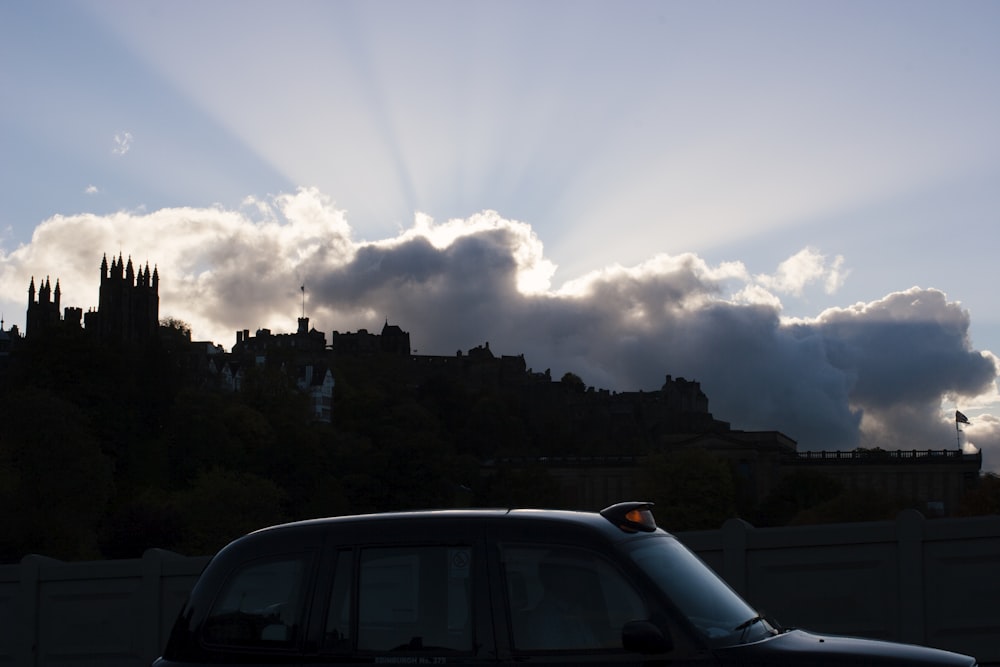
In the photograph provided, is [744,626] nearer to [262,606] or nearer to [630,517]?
[630,517]

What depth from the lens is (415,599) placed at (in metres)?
6.92

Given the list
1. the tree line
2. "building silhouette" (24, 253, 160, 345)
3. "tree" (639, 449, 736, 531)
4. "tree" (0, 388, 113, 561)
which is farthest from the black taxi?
"building silhouette" (24, 253, 160, 345)

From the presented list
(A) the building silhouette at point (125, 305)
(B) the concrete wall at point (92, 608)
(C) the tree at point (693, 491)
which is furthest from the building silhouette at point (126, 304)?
(B) the concrete wall at point (92, 608)

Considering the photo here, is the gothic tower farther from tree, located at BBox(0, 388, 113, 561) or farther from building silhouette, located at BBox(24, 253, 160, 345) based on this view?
tree, located at BBox(0, 388, 113, 561)

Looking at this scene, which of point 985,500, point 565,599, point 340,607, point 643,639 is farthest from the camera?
point 985,500

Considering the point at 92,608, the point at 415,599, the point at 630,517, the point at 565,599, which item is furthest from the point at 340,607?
the point at 92,608

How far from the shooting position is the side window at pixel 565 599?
259 inches

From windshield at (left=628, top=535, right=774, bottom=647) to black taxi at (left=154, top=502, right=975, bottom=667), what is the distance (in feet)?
0.03

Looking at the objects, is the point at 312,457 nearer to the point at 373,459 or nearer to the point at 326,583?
the point at 373,459

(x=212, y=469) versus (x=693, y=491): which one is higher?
(x=212, y=469)

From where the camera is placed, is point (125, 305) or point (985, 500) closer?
point (985, 500)

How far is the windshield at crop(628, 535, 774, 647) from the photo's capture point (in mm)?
6543

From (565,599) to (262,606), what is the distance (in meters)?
1.78

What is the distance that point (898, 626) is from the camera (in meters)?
15.4
